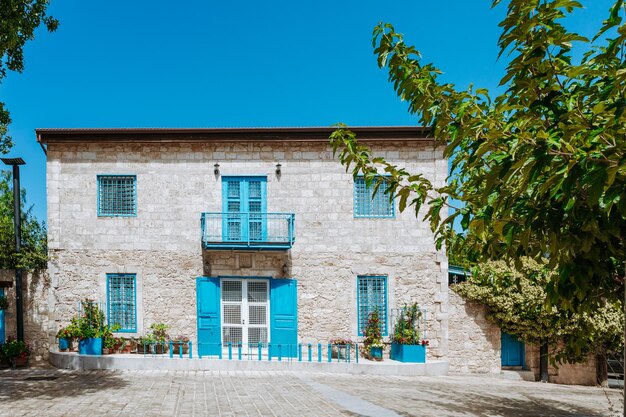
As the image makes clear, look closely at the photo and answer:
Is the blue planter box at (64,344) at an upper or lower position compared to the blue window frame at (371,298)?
lower

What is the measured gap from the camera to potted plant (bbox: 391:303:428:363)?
12.3 metres

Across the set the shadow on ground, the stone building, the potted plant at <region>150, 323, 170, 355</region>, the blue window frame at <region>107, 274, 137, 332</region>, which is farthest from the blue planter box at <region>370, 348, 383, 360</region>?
the blue window frame at <region>107, 274, 137, 332</region>

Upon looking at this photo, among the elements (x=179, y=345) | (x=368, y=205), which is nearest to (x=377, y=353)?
(x=368, y=205)

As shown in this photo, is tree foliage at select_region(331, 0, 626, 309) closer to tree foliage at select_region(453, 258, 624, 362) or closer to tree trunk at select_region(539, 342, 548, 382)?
tree foliage at select_region(453, 258, 624, 362)

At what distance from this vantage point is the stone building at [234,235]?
12898 millimetres

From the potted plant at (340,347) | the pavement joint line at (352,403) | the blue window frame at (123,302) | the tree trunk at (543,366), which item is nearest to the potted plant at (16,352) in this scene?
the blue window frame at (123,302)

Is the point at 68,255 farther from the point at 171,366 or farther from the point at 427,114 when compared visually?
the point at 427,114

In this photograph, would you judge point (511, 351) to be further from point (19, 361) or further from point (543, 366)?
point (19, 361)

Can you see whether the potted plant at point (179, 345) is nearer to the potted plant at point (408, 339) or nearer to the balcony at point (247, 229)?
the balcony at point (247, 229)

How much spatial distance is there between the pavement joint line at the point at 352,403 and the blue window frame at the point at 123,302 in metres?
5.79

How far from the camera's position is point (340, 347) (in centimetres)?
1250

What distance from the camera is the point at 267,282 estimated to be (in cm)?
1309

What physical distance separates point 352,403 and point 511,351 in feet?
23.9

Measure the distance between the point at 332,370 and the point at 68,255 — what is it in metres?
7.85
